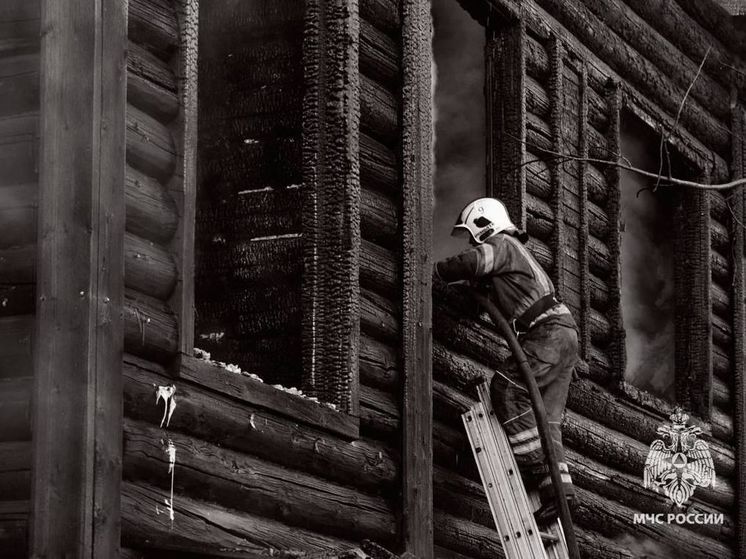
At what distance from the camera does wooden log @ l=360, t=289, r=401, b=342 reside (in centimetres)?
A: 839

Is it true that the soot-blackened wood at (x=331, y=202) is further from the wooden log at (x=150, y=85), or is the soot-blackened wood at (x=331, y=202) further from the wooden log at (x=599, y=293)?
the wooden log at (x=599, y=293)

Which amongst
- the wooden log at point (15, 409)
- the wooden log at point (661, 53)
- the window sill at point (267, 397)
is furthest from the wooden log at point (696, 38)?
the wooden log at point (15, 409)

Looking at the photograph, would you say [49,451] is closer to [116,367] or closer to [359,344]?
[116,367]

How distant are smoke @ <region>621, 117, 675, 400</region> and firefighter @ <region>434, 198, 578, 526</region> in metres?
4.37

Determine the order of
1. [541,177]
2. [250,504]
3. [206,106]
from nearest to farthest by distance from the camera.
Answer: [250,504], [206,106], [541,177]

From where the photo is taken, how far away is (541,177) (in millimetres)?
10695

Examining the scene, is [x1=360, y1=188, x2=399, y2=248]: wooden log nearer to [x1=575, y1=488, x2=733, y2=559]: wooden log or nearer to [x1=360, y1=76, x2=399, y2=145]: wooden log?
[x1=360, y1=76, x2=399, y2=145]: wooden log

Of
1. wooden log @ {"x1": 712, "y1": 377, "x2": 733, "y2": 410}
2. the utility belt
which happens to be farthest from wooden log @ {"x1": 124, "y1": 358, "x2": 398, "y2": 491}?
wooden log @ {"x1": 712, "y1": 377, "x2": 733, "y2": 410}

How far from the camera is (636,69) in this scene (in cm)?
1245

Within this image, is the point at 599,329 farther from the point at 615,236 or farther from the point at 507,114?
the point at 507,114

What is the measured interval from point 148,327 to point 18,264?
0.65 m

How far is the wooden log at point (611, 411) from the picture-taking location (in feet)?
35.5

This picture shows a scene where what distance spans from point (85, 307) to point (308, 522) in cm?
196

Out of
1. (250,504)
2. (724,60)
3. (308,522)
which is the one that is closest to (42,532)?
(250,504)
